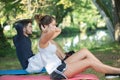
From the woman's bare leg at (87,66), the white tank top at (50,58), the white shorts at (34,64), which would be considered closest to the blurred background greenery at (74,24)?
the woman's bare leg at (87,66)

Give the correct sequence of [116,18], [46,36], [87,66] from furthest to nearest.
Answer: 1. [116,18]
2. [87,66]
3. [46,36]

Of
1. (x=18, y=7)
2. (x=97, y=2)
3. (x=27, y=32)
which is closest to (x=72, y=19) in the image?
(x=18, y=7)

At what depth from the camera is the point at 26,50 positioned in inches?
241

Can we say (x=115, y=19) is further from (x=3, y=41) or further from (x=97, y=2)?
(x=3, y=41)

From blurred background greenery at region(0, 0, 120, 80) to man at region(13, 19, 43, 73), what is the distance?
1674mm

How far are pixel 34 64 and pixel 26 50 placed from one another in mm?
284

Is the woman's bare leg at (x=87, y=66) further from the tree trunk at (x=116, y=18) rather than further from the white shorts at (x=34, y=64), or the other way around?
the tree trunk at (x=116, y=18)

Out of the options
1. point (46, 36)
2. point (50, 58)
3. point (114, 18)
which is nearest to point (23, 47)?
point (50, 58)

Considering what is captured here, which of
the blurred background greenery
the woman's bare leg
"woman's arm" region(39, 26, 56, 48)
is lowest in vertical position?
the blurred background greenery

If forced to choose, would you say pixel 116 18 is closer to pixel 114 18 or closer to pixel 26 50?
pixel 114 18

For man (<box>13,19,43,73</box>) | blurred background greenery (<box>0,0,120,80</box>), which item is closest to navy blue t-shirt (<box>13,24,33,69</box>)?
man (<box>13,19,43,73</box>)

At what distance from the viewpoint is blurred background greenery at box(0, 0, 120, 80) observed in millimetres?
12314

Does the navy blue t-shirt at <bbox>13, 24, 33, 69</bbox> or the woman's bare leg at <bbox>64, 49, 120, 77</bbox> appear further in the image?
the navy blue t-shirt at <bbox>13, 24, 33, 69</bbox>

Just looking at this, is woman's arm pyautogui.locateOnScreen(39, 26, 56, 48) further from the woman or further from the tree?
the tree
